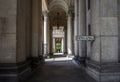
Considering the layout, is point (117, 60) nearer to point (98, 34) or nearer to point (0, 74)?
point (98, 34)

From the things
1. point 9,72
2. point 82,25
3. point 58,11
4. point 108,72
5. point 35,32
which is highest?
point 58,11

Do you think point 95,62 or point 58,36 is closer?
point 95,62

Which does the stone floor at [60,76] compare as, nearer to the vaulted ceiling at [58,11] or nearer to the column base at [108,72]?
the column base at [108,72]

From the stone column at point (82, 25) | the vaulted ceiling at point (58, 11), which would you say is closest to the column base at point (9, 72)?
the stone column at point (82, 25)

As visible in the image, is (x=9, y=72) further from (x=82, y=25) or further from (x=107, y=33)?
(x=82, y=25)

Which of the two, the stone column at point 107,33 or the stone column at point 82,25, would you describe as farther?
the stone column at point 82,25

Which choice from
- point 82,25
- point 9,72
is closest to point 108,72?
point 9,72

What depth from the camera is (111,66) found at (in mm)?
11430

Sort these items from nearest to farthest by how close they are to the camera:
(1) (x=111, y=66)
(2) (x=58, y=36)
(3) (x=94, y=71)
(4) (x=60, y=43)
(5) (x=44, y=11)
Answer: (1) (x=111, y=66), (3) (x=94, y=71), (5) (x=44, y=11), (2) (x=58, y=36), (4) (x=60, y=43)

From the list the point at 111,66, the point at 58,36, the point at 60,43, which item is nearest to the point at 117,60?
the point at 111,66

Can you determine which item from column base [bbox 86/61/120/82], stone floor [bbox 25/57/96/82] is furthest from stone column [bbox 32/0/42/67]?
column base [bbox 86/61/120/82]

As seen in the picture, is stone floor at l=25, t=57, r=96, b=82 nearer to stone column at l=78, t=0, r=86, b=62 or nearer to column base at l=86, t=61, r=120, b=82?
column base at l=86, t=61, r=120, b=82

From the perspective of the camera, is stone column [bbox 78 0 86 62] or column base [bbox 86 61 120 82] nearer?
column base [bbox 86 61 120 82]

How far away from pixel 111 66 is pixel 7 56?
18.5 feet
